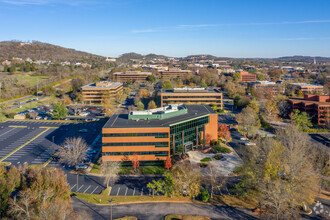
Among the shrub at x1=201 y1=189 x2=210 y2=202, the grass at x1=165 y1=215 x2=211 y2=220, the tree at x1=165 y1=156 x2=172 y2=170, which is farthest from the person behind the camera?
the tree at x1=165 y1=156 x2=172 y2=170

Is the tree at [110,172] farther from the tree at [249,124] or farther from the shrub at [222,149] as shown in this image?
the tree at [249,124]

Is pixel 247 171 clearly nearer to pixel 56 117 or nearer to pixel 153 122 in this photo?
pixel 153 122

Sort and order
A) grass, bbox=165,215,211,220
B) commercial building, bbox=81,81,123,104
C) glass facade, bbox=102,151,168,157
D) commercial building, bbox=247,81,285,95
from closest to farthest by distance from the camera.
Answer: grass, bbox=165,215,211,220, glass facade, bbox=102,151,168,157, commercial building, bbox=81,81,123,104, commercial building, bbox=247,81,285,95

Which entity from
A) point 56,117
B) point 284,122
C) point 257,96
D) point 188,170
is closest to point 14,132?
point 56,117

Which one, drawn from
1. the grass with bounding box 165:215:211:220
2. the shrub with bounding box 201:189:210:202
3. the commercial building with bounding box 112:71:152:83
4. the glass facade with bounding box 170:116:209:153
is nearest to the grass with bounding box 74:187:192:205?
the shrub with bounding box 201:189:210:202

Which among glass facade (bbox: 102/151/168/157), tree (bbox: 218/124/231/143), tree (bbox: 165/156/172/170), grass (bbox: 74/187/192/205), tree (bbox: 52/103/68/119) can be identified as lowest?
grass (bbox: 74/187/192/205)

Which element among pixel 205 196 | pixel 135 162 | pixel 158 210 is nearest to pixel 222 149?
pixel 205 196

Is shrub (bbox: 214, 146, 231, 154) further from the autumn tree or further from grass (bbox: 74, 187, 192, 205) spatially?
grass (bbox: 74, 187, 192, 205)

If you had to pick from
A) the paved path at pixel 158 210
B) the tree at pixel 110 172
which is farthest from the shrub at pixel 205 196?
the tree at pixel 110 172

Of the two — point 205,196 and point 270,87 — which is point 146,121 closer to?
point 205,196
